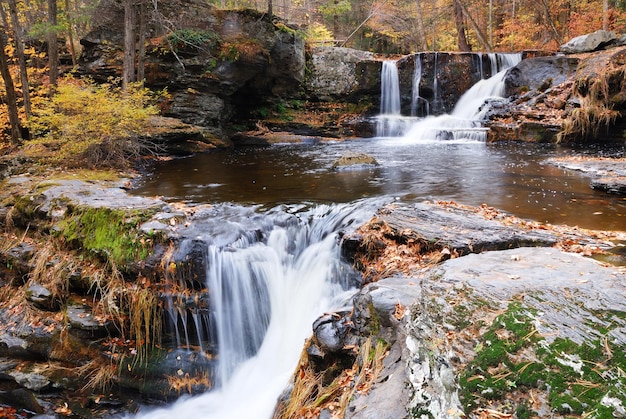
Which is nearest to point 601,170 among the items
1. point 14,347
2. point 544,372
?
point 544,372

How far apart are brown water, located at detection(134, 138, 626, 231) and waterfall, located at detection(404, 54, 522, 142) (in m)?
1.46

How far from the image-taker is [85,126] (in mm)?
9148

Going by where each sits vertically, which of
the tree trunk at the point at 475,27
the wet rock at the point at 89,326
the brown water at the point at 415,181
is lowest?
the wet rock at the point at 89,326

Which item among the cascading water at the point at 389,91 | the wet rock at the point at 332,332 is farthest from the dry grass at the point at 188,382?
the cascading water at the point at 389,91

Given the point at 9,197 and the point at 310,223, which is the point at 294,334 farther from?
the point at 9,197

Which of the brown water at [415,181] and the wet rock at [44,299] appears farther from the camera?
the brown water at [415,181]

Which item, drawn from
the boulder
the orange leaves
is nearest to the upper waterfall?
the boulder

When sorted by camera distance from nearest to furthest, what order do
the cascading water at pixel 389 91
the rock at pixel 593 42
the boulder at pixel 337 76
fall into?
1. the rock at pixel 593 42
2. the cascading water at pixel 389 91
3. the boulder at pixel 337 76

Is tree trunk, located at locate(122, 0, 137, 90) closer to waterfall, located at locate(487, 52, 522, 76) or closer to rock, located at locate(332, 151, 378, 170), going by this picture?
rock, located at locate(332, 151, 378, 170)

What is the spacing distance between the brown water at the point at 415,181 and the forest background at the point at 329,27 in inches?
125

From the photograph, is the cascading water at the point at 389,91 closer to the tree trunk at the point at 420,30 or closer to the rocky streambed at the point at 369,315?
the tree trunk at the point at 420,30

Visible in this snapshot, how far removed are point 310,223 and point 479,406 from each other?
418 cm

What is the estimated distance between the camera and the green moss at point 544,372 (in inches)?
66.6

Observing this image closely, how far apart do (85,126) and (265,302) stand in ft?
22.6
